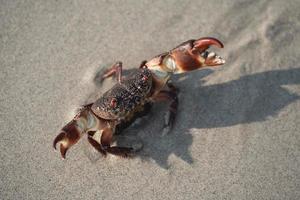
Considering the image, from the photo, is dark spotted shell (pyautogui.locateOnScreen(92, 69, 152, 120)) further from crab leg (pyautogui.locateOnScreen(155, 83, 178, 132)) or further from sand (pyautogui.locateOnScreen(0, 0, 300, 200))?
sand (pyautogui.locateOnScreen(0, 0, 300, 200))

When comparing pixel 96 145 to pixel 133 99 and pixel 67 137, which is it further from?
pixel 133 99

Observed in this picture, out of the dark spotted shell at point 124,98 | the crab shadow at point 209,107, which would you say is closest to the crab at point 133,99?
the dark spotted shell at point 124,98

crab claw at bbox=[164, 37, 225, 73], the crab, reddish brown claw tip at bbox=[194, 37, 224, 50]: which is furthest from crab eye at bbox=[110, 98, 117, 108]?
reddish brown claw tip at bbox=[194, 37, 224, 50]

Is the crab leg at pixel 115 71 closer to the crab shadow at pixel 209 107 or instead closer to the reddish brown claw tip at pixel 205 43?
the crab shadow at pixel 209 107

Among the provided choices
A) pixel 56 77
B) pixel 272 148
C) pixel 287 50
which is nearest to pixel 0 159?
pixel 56 77

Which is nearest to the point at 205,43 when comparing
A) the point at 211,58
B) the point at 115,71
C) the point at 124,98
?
the point at 211,58

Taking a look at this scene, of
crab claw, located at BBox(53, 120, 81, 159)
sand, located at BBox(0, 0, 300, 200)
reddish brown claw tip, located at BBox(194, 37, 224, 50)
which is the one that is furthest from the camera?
sand, located at BBox(0, 0, 300, 200)
